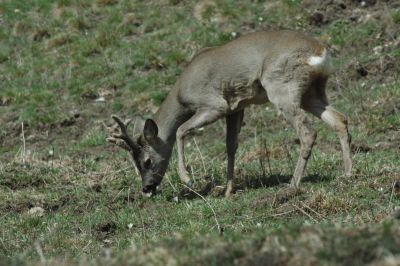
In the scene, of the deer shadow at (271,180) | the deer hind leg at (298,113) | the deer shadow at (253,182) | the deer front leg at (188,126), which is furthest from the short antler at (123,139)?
the deer hind leg at (298,113)

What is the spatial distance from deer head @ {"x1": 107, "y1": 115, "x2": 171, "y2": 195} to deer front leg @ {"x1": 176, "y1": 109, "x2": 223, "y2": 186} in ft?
1.66

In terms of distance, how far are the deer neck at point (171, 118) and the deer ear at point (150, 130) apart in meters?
0.19

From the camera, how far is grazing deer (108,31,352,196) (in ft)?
30.4

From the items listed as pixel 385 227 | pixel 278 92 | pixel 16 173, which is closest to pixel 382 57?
pixel 278 92

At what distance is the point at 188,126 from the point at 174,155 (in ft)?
7.05

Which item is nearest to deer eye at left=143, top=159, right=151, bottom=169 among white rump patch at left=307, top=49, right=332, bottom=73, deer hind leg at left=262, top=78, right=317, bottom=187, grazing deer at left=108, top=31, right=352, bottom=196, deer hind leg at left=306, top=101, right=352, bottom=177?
grazing deer at left=108, top=31, right=352, bottom=196

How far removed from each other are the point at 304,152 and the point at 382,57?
19.1 ft

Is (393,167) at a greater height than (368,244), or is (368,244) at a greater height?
(368,244)

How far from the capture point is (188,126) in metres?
10.1

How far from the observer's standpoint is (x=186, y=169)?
10.2 metres

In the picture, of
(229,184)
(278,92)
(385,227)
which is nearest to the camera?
(385,227)

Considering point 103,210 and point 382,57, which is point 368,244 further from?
point 382,57

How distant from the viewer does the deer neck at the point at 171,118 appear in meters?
10.7

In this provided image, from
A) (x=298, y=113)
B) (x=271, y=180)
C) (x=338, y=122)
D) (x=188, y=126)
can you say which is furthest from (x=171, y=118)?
(x=338, y=122)
